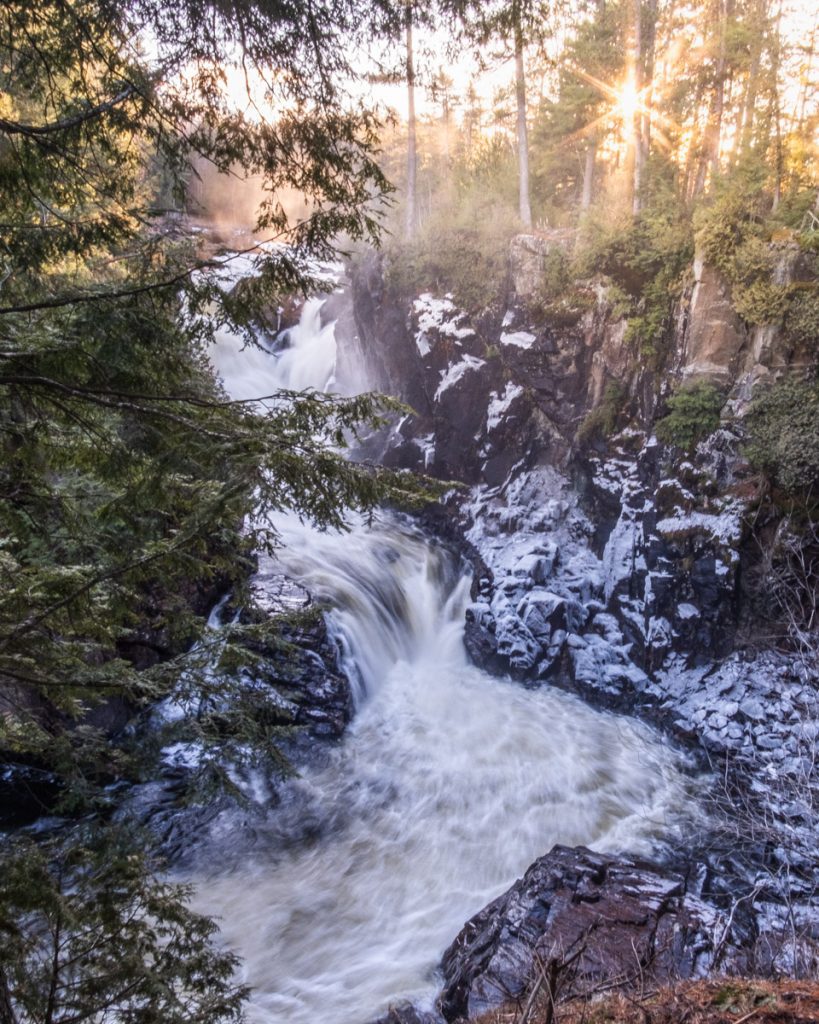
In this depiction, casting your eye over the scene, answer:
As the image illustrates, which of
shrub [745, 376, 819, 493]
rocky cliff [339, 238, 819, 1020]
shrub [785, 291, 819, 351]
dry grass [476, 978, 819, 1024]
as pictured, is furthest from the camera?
shrub [785, 291, 819, 351]

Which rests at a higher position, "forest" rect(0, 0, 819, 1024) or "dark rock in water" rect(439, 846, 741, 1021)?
"forest" rect(0, 0, 819, 1024)

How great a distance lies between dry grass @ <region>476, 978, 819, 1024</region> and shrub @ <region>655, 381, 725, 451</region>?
9509 mm

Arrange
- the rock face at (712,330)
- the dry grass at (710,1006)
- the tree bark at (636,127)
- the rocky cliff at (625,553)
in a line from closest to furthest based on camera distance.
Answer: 1. the dry grass at (710,1006)
2. the rocky cliff at (625,553)
3. the rock face at (712,330)
4. the tree bark at (636,127)

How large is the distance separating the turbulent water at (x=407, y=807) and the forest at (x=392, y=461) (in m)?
0.09

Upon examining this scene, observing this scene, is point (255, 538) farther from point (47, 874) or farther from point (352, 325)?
point (352, 325)

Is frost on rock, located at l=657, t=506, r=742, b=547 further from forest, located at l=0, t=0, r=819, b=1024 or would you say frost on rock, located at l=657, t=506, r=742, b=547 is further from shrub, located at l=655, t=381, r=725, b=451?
shrub, located at l=655, t=381, r=725, b=451

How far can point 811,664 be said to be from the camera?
8.23 metres

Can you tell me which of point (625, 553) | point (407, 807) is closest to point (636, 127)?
point (625, 553)

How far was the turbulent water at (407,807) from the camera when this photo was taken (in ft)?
20.4

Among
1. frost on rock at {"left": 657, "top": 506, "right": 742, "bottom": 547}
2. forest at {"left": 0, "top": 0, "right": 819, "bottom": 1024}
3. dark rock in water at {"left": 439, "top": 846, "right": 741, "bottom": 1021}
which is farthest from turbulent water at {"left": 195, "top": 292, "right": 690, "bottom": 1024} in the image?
frost on rock at {"left": 657, "top": 506, "right": 742, "bottom": 547}

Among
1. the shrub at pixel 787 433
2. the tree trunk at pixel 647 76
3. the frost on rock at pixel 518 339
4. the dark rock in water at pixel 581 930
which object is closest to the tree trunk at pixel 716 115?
the tree trunk at pixel 647 76

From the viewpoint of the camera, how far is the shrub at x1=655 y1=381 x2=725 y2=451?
35.7 ft

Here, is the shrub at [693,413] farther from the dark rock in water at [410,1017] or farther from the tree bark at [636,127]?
the dark rock in water at [410,1017]

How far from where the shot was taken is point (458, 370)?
15.5 m
